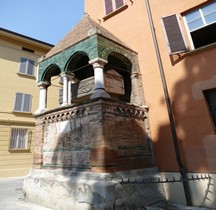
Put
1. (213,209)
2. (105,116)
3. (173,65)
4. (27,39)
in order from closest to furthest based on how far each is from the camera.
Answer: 1. (213,209)
2. (105,116)
3. (173,65)
4. (27,39)

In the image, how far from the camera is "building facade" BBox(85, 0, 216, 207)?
5082 mm

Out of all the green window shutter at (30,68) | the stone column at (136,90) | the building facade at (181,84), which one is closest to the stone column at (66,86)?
the stone column at (136,90)

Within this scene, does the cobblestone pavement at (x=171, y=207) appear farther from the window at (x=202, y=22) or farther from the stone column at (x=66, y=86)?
the window at (x=202, y=22)

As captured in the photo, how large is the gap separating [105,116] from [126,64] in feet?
8.98

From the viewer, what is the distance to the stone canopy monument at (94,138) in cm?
461

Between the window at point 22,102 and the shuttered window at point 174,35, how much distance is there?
37.6 ft

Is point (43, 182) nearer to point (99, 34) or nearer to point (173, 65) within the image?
point (99, 34)

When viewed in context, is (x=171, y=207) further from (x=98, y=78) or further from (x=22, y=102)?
(x=22, y=102)

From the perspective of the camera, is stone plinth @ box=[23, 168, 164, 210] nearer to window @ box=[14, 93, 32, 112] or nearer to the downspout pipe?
the downspout pipe

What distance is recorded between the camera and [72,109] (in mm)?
5605

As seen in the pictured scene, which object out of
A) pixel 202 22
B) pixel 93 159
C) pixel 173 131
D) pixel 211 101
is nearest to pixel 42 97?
pixel 93 159

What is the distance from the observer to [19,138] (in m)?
13.1

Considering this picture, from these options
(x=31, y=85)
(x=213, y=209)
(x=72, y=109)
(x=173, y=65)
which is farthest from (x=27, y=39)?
(x=213, y=209)

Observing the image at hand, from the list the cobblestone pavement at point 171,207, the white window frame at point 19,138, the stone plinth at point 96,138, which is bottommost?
the cobblestone pavement at point 171,207
